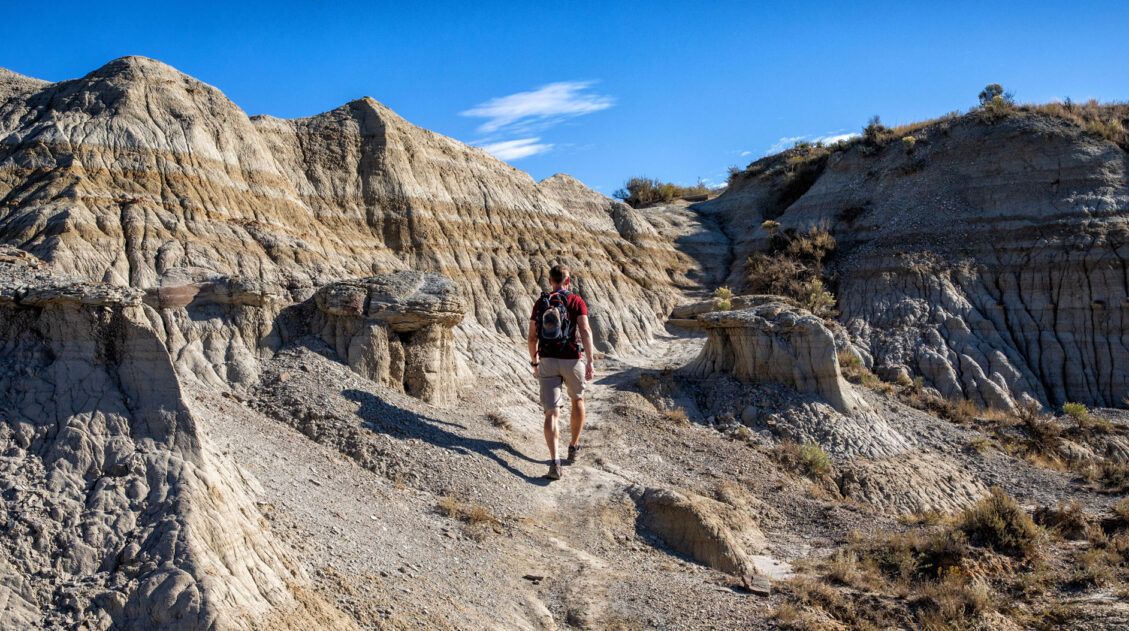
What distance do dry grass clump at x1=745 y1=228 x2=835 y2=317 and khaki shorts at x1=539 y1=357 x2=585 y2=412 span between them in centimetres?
1336

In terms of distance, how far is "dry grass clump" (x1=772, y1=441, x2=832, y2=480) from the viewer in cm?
1476

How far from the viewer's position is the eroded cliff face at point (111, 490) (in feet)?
18.6

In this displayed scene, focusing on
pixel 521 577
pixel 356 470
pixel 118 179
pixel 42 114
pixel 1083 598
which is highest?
pixel 42 114

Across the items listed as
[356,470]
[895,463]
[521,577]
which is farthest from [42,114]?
[895,463]

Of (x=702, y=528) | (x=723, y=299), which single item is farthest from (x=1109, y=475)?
(x=723, y=299)

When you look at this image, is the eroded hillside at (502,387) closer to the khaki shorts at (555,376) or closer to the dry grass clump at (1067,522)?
the dry grass clump at (1067,522)

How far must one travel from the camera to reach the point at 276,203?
17.5m

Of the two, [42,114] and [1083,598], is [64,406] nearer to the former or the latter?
[1083,598]

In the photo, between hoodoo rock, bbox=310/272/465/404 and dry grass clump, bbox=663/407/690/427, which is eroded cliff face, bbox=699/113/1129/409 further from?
hoodoo rock, bbox=310/272/465/404

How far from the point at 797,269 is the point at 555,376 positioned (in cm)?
1531

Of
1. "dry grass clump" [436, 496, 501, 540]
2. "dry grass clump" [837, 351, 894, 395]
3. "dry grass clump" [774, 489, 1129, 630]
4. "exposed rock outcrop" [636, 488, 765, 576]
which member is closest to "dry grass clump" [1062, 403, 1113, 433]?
"dry grass clump" [837, 351, 894, 395]

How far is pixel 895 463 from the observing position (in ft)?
51.0

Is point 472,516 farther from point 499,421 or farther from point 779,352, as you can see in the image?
point 779,352

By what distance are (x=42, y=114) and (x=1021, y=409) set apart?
21.9m
